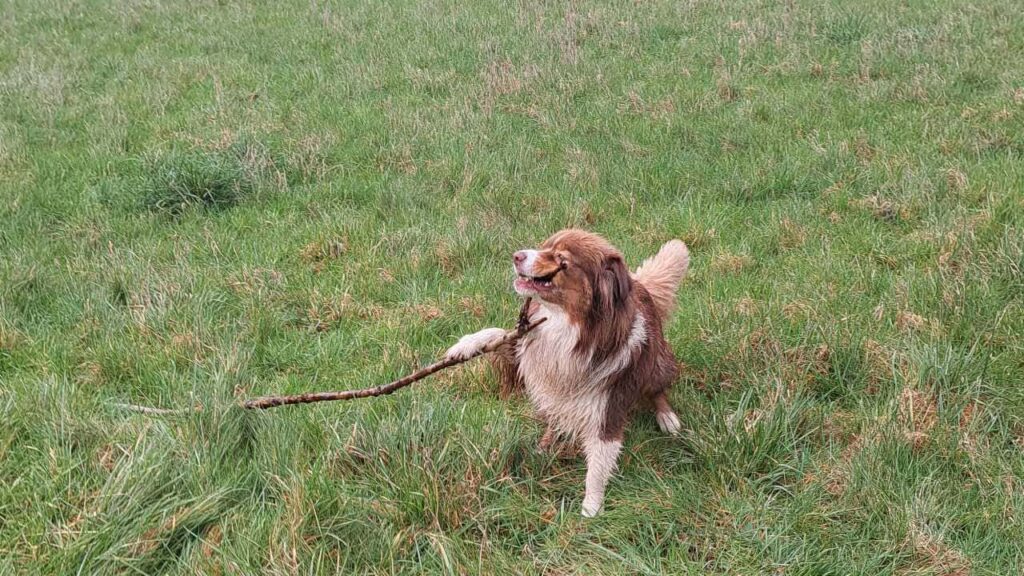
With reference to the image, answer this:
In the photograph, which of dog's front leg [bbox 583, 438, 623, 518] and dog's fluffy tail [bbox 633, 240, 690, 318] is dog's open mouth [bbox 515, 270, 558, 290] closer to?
dog's front leg [bbox 583, 438, 623, 518]

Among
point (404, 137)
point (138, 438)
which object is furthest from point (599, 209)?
point (138, 438)

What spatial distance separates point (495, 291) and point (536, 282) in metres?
1.46

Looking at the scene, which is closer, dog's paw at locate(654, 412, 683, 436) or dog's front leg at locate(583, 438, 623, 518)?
dog's front leg at locate(583, 438, 623, 518)

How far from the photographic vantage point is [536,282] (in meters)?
2.71

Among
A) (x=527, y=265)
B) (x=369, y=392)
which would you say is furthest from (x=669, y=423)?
(x=369, y=392)

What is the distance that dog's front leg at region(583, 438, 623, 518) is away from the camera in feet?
8.78

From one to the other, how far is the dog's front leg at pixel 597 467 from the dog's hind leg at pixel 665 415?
11.5 inches

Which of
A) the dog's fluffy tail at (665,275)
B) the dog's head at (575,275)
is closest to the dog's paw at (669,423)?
the dog's fluffy tail at (665,275)

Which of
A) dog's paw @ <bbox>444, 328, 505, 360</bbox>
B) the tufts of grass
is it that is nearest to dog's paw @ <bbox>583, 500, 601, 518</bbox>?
dog's paw @ <bbox>444, 328, 505, 360</bbox>

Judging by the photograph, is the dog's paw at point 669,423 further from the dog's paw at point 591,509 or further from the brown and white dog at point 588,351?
the dog's paw at point 591,509

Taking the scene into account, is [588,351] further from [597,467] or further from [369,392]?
[369,392]

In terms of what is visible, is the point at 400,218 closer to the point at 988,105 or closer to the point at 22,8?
the point at 988,105

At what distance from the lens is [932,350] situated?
10.2 feet

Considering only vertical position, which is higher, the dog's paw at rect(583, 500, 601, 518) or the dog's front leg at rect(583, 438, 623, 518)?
the dog's front leg at rect(583, 438, 623, 518)
